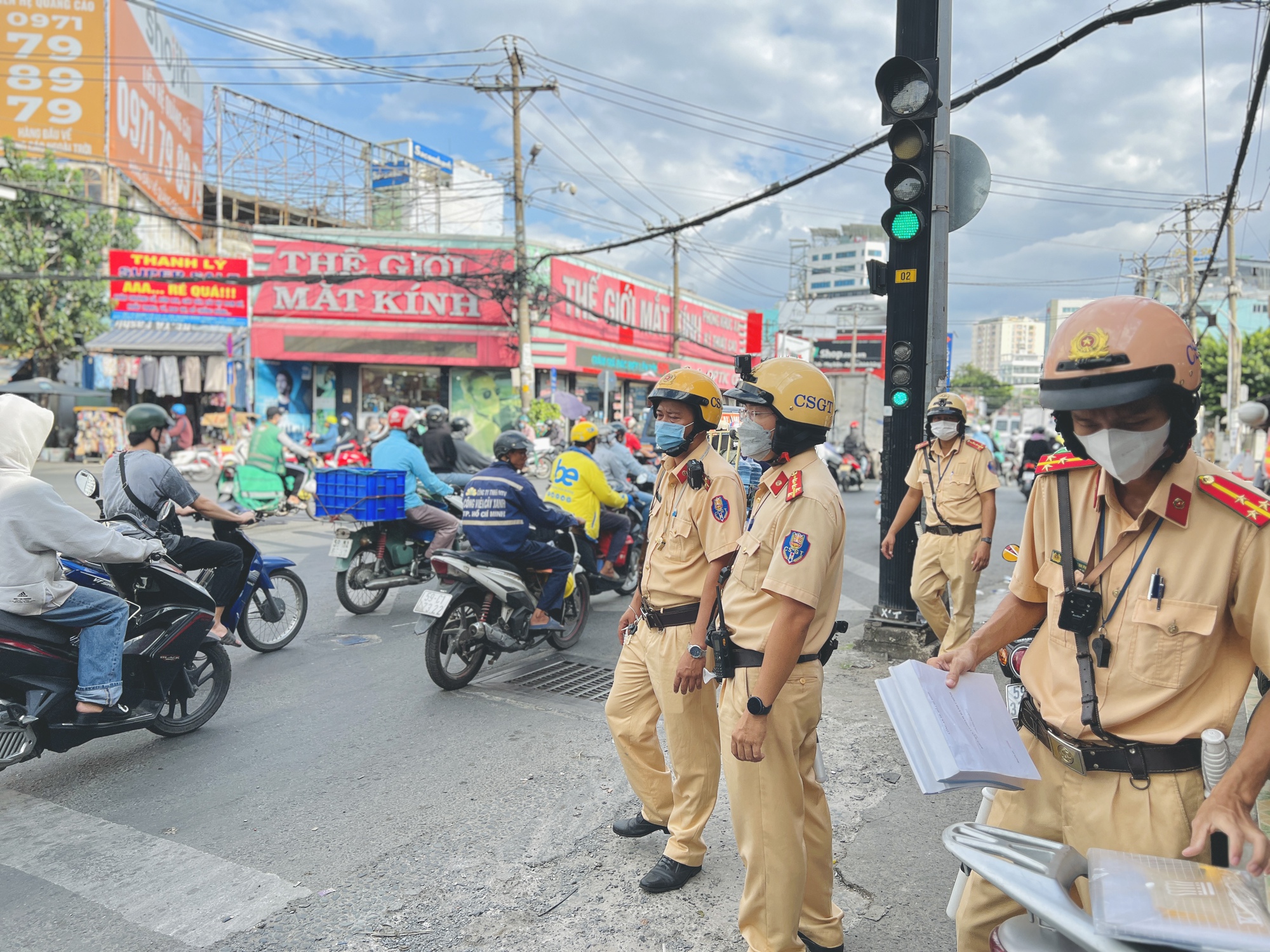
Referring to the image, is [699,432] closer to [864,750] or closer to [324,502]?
[864,750]

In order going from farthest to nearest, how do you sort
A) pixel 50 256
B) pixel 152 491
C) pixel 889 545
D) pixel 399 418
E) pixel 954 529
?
pixel 50 256 → pixel 399 418 → pixel 889 545 → pixel 954 529 → pixel 152 491

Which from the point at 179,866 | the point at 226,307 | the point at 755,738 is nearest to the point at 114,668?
the point at 179,866

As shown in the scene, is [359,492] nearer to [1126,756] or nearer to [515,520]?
[515,520]

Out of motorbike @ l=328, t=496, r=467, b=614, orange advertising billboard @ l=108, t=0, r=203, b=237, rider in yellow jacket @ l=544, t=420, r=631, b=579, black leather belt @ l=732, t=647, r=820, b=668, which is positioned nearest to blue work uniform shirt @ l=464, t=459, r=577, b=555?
rider in yellow jacket @ l=544, t=420, r=631, b=579

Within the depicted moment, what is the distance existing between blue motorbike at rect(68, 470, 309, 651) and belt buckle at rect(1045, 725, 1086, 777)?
5101 millimetres

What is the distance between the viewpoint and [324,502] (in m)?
7.57

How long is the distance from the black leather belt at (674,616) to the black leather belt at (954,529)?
294cm

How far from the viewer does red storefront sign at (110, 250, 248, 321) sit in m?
24.2

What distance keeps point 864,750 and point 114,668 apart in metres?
3.73

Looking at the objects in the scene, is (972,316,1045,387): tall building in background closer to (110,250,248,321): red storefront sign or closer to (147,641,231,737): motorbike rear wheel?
(110,250,248,321): red storefront sign

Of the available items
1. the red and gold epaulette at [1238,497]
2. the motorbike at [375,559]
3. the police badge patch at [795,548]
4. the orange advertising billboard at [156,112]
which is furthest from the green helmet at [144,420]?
the orange advertising billboard at [156,112]

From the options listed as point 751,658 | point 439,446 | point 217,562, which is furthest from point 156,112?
point 751,658

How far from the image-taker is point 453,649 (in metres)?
5.68

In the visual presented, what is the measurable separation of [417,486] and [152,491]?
3068mm
